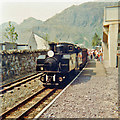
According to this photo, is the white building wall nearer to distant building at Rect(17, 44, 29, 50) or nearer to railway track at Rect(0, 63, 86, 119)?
railway track at Rect(0, 63, 86, 119)

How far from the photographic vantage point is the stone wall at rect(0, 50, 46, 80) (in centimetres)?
1279

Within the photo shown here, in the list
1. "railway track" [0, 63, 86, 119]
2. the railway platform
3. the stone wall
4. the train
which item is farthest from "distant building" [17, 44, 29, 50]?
the railway platform

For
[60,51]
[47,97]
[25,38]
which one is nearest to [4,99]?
[47,97]

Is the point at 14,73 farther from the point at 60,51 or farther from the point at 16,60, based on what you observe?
the point at 60,51

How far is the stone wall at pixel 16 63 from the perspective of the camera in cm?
1279

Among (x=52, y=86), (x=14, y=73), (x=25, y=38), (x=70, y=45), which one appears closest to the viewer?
(x=52, y=86)

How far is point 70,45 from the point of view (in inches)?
451

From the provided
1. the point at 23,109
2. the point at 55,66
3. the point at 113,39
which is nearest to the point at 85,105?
the point at 23,109

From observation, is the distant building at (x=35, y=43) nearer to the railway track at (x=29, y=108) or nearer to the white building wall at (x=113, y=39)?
the white building wall at (x=113, y=39)

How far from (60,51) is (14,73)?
21.0ft

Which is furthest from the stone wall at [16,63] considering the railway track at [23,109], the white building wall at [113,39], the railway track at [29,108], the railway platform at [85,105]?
the white building wall at [113,39]

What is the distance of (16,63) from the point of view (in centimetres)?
1475

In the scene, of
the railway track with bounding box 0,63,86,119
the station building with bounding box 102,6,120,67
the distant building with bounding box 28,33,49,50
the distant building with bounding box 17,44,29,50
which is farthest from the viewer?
the distant building with bounding box 17,44,29,50

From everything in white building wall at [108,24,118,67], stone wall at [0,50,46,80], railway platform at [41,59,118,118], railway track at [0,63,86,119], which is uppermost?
white building wall at [108,24,118,67]
